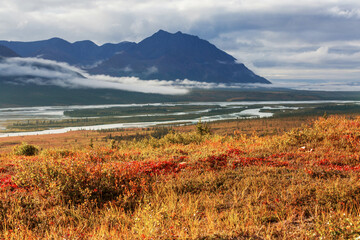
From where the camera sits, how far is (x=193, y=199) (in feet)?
22.2

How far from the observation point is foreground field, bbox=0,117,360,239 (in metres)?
5.25

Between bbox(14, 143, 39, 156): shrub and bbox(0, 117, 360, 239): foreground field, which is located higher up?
bbox(0, 117, 360, 239): foreground field

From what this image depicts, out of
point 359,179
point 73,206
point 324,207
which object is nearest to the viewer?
point 324,207

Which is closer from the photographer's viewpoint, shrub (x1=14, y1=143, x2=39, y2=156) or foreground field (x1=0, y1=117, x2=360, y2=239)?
foreground field (x1=0, y1=117, x2=360, y2=239)

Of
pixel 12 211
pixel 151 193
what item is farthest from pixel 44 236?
pixel 151 193

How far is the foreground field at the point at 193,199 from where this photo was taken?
525 cm

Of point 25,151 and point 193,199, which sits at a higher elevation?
point 193,199

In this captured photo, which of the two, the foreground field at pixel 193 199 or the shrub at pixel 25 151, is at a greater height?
→ the foreground field at pixel 193 199

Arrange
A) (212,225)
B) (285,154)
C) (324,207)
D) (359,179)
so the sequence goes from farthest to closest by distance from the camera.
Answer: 1. (285,154)
2. (359,179)
3. (324,207)
4. (212,225)

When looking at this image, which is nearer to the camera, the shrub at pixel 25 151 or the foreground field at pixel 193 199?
the foreground field at pixel 193 199

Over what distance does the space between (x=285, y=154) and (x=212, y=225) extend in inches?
262

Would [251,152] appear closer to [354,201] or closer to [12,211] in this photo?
[354,201]

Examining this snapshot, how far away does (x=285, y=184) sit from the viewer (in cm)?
744

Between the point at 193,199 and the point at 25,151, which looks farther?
the point at 25,151
